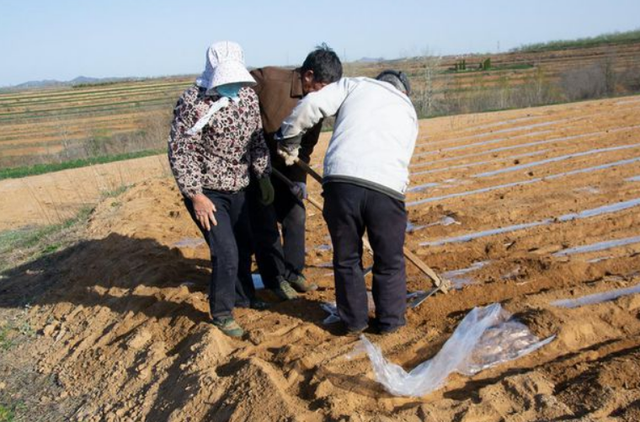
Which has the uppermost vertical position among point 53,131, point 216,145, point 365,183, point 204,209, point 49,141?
point 216,145

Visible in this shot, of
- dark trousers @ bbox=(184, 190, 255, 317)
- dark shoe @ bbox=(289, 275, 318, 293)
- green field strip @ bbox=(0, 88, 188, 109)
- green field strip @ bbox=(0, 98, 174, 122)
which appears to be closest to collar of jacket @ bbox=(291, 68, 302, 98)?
dark trousers @ bbox=(184, 190, 255, 317)

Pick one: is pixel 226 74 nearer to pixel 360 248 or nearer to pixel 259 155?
pixel 259 155

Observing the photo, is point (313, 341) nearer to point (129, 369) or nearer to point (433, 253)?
point (129, 369)

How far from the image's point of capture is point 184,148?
3.46 m

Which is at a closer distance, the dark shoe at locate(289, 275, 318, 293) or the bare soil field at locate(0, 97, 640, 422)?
the bare soil field at locate(0, 97, 640, 422)

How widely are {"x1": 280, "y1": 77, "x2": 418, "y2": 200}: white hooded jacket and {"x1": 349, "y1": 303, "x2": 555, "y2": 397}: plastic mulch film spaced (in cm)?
77

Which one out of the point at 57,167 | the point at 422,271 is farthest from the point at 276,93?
the point at 57,167

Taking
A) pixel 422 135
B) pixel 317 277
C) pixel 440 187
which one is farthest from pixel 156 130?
pixel 317 277

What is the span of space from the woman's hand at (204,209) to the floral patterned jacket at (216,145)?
40mm

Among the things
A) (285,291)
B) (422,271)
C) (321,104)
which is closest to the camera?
(321,104)

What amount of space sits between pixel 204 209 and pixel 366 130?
98 cm

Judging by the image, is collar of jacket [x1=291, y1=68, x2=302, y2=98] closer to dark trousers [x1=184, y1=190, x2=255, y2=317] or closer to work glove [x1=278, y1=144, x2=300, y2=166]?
work glove [x1=278, y1=144, x2=300, y2=166]

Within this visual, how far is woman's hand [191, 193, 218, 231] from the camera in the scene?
344cm

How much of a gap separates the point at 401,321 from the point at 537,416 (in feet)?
3.45
